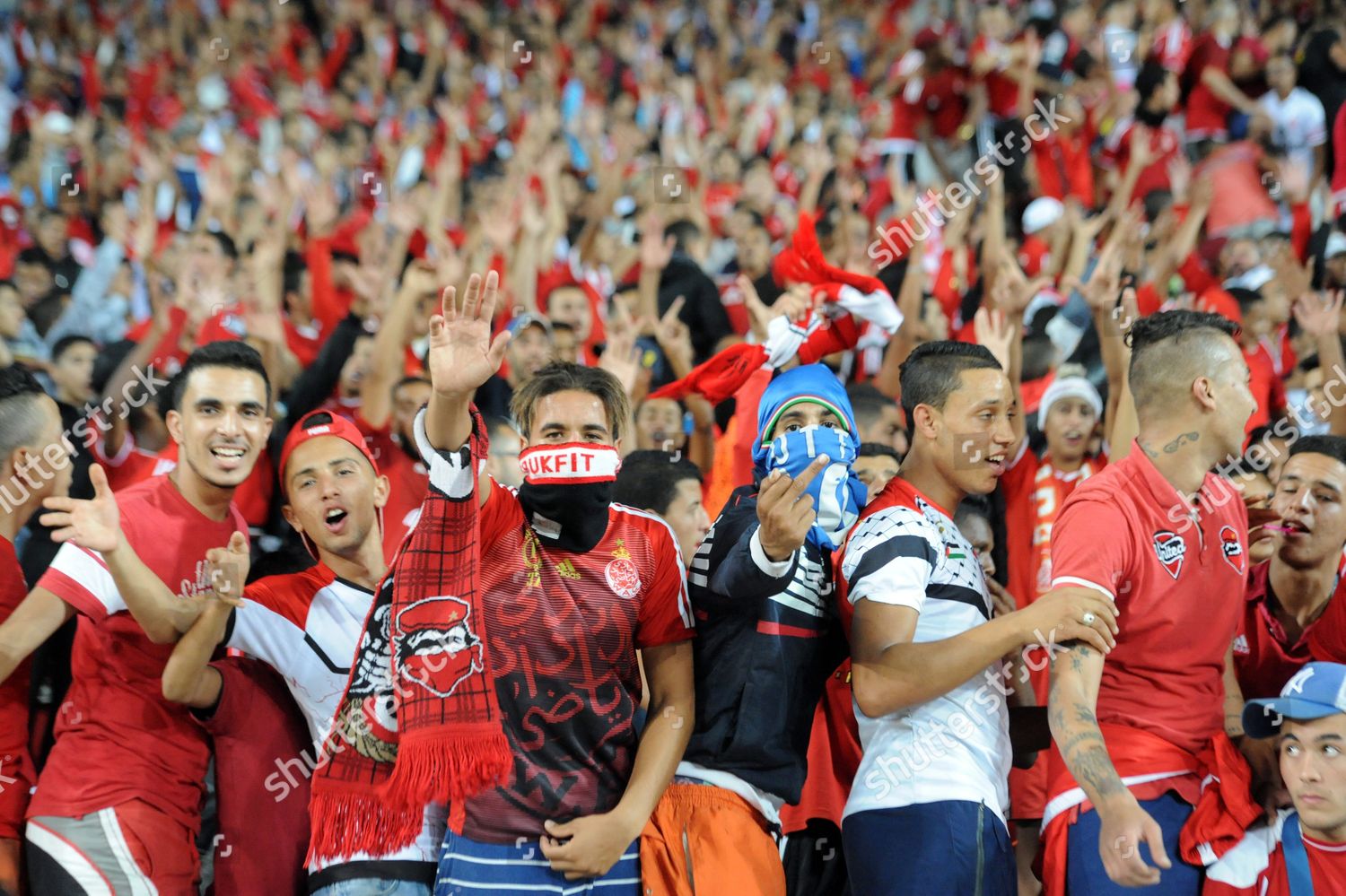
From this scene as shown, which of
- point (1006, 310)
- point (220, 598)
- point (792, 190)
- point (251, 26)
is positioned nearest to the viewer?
point (220, 598)

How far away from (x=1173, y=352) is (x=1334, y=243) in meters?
5.20

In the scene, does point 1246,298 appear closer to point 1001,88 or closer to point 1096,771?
point 1001,88

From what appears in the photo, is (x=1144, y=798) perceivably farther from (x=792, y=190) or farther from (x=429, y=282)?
(x=792, y=190)

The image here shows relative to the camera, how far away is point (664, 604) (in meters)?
3.22

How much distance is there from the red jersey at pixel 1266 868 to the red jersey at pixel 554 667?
4.74ft

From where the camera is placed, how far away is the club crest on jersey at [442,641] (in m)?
2.96

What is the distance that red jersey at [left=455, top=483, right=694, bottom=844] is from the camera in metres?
3.05

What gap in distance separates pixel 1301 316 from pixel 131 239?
22.2 feet

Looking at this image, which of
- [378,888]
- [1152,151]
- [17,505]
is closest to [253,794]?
[378,888]

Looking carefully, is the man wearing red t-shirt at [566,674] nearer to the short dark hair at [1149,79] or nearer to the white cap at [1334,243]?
the white cap at [1334,243]

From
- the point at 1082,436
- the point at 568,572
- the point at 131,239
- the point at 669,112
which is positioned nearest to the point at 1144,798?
the point at 568,572

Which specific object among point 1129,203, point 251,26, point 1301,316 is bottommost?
point 1301,316

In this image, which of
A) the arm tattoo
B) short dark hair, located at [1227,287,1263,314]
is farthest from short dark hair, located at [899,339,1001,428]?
short dark hair, located at [1227,287,1263,314]

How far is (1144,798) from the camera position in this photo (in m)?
3.18
